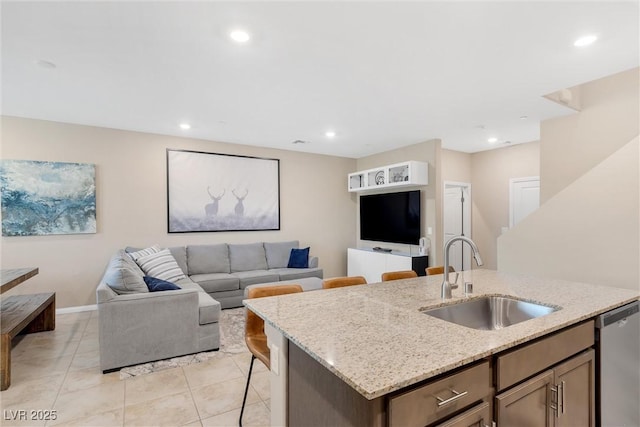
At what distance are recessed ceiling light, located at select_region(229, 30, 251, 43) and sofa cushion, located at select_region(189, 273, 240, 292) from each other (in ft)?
10.6

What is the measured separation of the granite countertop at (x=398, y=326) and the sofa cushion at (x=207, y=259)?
3456mm

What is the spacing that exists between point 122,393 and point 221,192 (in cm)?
340

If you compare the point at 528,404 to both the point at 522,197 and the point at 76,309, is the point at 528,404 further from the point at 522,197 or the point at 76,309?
the point at 76,309

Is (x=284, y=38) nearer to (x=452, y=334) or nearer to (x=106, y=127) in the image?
(x=452, y=334)

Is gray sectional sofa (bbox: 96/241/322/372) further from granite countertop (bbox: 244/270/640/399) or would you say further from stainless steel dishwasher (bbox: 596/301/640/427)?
stainless steel dishwasher (bbox: 596/301/640/427)

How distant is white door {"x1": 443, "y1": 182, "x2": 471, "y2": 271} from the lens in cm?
619

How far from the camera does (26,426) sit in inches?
82.0

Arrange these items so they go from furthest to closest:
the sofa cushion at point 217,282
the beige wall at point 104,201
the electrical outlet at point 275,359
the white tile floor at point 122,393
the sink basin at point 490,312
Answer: the sofa cushion at point 217,282, the beige wall at point 104,201, the white tile floor at point 122,393, the sink basin at point 490,312, the electrical outlet at point 275,359

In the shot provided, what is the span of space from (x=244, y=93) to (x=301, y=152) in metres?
2.91

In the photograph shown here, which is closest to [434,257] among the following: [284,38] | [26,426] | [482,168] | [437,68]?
[482,168]

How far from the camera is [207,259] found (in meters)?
5.03

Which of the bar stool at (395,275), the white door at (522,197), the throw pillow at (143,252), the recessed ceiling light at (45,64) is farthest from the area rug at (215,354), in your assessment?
the white door at (522,197)

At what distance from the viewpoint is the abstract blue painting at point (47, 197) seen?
4027 mm

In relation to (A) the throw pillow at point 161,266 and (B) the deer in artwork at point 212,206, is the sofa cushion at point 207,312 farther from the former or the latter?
(B) the deer in artwork at point 212,206
